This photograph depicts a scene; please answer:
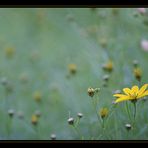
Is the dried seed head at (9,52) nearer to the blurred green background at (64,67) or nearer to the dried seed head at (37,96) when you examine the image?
the blurred green background at (64,67)

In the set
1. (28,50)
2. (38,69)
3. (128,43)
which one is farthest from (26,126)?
(28,50)

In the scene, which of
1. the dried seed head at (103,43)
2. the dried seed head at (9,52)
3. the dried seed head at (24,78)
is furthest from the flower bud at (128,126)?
the dried seed head at (9,52)

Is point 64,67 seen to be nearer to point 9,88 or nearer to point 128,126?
point 9,88

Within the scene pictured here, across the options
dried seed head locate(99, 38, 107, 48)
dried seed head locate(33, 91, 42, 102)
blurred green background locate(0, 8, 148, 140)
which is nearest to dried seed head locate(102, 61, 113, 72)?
blurred green background locate(0, 8, 148, 140)

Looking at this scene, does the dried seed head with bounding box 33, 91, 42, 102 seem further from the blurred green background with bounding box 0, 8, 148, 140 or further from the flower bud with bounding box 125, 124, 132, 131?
the flower bud with bounding box 125, 124, 132, 131

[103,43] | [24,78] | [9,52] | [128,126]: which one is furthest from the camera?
[9,52]

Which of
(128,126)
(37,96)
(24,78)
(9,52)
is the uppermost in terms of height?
(9,52)

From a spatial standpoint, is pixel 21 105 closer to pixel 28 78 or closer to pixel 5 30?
pixel 28 78

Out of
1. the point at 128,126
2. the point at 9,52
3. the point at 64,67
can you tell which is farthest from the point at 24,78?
the point at 128,126
